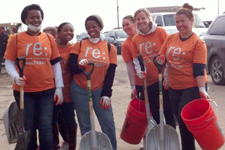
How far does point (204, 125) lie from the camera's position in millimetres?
5059

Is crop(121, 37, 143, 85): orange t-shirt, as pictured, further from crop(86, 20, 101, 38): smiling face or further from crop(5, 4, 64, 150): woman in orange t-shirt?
crop(5, 4, 64, 150): woman in orange t-shirt

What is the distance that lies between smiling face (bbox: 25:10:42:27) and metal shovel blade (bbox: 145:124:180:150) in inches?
70.8

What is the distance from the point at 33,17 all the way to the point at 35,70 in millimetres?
598

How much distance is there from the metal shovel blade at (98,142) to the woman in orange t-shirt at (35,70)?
0.39 m

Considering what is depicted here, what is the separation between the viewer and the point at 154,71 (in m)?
5.91

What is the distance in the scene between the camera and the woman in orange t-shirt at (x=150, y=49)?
232 inches

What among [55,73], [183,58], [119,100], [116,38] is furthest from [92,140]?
[116,38]

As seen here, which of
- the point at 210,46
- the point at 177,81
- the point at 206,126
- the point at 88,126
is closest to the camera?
the point at 206,126

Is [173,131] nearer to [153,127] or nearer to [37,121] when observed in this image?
[153,127]

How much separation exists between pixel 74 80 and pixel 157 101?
41.4 inches

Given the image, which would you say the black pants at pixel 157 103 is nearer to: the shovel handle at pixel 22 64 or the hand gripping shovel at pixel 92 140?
the hand gripping shovel at pixel 92 140

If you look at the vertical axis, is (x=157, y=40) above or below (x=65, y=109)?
above

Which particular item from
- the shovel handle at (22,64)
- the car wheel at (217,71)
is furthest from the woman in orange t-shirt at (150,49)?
the car wheel at (217,71)

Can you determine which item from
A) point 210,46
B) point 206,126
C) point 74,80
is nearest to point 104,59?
point 74,80
